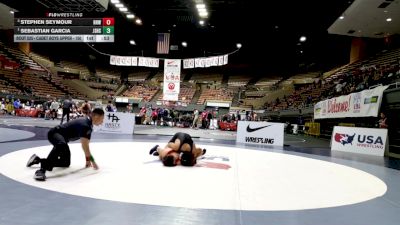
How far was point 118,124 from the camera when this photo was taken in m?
12.4

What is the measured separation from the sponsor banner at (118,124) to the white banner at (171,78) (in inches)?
153

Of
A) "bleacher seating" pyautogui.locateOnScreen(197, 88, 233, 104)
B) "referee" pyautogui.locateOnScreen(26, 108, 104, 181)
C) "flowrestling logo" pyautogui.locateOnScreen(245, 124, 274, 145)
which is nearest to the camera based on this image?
"referee" pyautogui.locateOnScreen(26, 108, 104, 181)

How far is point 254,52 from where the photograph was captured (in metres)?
36.7

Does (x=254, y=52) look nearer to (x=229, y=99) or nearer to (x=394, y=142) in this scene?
(x=229, y=99)

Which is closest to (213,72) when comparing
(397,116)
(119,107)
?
(119,107)

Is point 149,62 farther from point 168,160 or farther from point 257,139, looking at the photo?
point 168,160

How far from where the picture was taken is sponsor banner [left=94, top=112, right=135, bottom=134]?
12.3 meters

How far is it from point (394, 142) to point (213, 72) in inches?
1456

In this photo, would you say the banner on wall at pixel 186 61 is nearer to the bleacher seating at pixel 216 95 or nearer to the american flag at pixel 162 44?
the american flag at pixel 162 44

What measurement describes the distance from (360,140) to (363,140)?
0.30 feet

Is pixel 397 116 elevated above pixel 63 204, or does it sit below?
above

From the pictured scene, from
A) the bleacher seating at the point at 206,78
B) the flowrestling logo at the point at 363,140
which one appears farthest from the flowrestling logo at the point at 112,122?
the bleacher seating at the point at 206,78

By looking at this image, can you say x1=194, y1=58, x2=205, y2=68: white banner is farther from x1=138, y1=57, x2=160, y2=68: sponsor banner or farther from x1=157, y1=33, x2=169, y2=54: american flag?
x1=138, y1=57, x2=160, y2=68: sponsor banner

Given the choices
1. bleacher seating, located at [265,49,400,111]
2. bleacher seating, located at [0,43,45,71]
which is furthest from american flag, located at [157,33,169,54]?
bleacher seating, located at [0,43,45,71]
